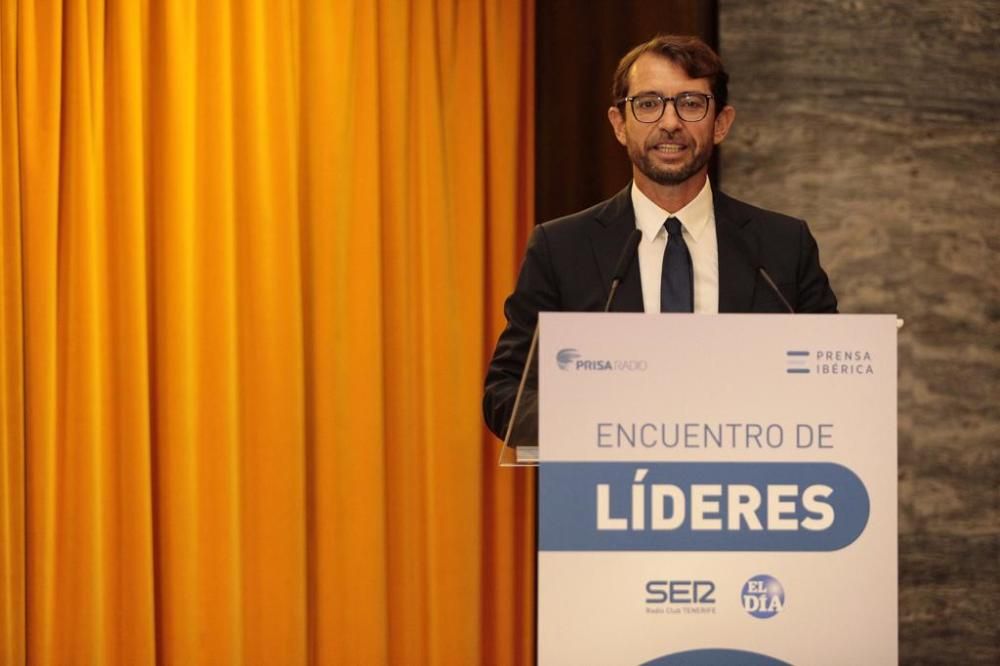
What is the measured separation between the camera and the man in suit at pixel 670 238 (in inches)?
82.0

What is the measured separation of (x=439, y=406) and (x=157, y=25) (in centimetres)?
144

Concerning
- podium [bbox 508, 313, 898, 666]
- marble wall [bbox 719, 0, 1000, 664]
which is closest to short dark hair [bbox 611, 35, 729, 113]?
podium [bbox 508, 313, 898, 666]

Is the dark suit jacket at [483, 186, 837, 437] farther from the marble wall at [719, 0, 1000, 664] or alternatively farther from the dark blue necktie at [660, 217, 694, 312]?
the marble wall at [719, 0, 1000, 664]

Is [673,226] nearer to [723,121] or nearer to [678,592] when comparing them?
[723,121]

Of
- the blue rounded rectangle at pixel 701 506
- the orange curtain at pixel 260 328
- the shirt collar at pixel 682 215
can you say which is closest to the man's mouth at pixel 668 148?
the shirt collar at pixel 682 215

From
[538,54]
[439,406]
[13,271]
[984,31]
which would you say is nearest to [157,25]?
[13,271]

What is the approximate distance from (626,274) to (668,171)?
0.20 meters

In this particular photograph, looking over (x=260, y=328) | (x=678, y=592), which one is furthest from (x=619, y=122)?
(x=260, y=328)

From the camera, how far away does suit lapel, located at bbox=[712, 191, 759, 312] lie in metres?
2.08

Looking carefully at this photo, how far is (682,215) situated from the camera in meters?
2.14

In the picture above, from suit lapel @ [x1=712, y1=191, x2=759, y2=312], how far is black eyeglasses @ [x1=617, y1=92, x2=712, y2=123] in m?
0.16

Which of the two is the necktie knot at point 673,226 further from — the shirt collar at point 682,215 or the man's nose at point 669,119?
the man's nose at point 669,119

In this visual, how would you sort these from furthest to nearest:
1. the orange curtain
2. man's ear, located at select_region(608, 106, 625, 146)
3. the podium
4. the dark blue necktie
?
1. the orange curtain
2. man's ear, located at select_region(608, 106, 625, 146)
3. the dark blue necktie
4. the podium

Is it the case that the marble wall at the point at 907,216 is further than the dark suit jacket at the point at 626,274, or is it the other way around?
the marble wall at the point at 907,216
